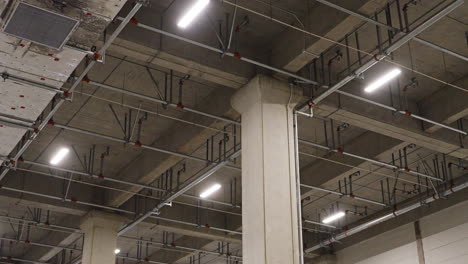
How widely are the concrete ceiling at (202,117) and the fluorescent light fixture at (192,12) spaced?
104cm

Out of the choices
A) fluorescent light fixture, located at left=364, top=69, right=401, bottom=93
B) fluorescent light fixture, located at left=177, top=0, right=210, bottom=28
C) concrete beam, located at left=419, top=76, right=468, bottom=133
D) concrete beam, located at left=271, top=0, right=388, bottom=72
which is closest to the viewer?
fluorescent light fixture, located at left=177, top=0, right=210, bottom=28

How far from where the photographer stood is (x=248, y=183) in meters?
19.5

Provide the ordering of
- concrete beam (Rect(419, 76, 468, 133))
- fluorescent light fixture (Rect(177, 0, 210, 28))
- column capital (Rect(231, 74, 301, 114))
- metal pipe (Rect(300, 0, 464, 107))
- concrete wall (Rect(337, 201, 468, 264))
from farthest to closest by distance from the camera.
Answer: concrete wall (Rect(337, 201, 468, 264)) → concrete beam (Rect(419, 76, 468, 133)) → column capital (Rect(231, 74, 301, 114)) → fluorescent light fixture (Rect(177, 0, 210, 28)) → metal pipe (Rect(300, 0, 464, 107))

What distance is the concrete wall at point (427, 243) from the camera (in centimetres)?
3055

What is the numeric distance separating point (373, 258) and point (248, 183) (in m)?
17.8

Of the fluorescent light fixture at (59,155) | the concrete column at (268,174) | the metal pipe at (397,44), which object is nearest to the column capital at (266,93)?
the concrete column at (268,174)

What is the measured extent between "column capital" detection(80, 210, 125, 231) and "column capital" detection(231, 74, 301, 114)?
12.6 meters

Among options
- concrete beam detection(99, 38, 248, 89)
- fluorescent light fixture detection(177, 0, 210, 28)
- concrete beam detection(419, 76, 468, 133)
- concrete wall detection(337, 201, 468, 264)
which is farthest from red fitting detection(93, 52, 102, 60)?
concrete wall detection(337, 201, 468, 264)

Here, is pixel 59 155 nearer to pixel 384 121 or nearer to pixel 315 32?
pixel 315 32

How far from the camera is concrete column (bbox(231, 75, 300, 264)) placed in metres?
18.3

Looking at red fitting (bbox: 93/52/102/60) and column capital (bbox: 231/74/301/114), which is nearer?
red fitting (bbox: 93/52/102/60)

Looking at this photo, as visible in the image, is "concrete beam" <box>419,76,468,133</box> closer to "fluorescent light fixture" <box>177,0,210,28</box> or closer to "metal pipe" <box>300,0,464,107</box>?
"metal pipe" <box>300,0,464,107</box>

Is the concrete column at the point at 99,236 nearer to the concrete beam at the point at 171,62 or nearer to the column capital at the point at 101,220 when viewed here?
the column capital at the point at 101,220

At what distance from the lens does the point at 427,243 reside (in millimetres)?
32125
